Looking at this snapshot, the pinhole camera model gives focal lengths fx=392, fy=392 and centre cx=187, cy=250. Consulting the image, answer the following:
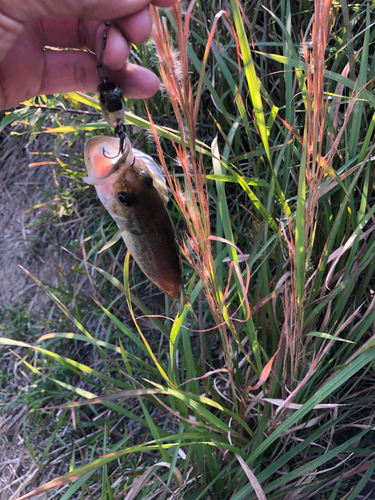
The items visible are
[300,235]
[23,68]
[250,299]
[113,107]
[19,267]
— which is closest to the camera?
[113,107]

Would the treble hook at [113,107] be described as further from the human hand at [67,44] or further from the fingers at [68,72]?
the fingers at [68,72]

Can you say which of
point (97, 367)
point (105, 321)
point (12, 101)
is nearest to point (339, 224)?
point (12, 101)

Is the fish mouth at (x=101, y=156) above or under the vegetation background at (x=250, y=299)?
above

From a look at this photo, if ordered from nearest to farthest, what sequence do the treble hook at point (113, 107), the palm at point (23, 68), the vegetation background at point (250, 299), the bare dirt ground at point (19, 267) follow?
the treble hook at point (113, 107), the vegetation background at point (250, 299), the palm at point (23, 68), the bare dirt ground at point (19, 267)

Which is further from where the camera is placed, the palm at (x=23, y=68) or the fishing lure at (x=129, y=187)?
the palm at (x=23, y=68)

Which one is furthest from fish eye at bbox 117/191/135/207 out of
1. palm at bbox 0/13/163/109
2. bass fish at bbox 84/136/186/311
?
palm at bbox 0/13/163/109

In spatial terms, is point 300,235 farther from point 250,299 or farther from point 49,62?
point 49,62

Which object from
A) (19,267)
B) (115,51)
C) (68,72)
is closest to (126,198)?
(115,51)

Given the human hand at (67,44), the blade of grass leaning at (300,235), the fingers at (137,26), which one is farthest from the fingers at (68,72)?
the blade of grass leaning at (300,235)
